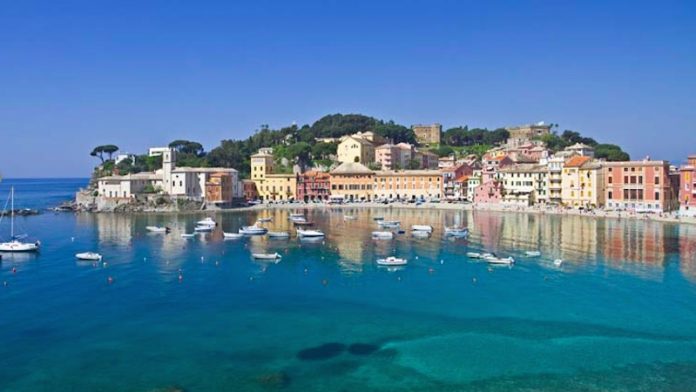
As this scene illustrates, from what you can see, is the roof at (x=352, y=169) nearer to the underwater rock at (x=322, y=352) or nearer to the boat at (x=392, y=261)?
the boat at (x=392, y=261)

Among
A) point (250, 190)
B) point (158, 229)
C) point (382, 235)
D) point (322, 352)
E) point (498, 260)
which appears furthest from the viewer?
point (250, 190)

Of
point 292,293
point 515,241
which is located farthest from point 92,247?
point 515,241

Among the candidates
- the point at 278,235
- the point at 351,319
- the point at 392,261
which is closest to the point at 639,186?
the point at 392,261

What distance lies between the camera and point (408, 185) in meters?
86.2

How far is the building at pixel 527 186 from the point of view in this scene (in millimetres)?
73938

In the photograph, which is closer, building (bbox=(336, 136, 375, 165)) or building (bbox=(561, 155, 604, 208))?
building (bbox=(561, 155, 604, 208))

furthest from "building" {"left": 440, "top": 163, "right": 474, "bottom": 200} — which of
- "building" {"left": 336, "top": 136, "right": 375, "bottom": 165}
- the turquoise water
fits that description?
the turquoise water

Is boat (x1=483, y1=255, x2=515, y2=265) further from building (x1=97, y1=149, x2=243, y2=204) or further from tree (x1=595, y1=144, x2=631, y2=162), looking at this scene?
tree (x1=595, y1=144, x2=631, y2=162)

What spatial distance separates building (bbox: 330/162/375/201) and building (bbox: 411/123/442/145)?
47683 mm

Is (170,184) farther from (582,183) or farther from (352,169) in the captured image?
(582,183)

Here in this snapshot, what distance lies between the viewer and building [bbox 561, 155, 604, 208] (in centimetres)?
6762

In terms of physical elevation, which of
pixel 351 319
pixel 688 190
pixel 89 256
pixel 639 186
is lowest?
pixel 351 319

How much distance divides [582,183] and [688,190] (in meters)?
12.7

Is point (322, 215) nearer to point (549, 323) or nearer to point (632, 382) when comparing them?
point (549, 323)
